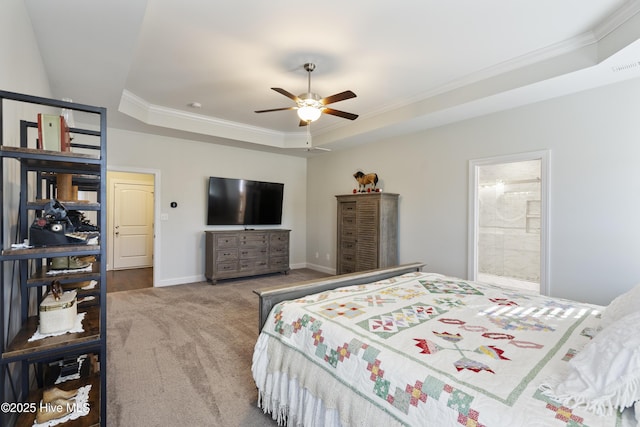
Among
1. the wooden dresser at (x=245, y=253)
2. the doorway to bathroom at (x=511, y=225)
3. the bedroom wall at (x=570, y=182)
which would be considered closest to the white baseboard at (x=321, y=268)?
the wooden dresser at (x=245, y=253)

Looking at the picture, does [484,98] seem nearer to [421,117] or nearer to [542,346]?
[421,117]

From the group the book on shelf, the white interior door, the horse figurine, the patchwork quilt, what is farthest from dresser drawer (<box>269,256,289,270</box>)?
the book on shelf

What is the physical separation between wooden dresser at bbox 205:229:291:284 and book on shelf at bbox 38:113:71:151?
3840 millimetres

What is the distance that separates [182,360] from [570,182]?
427 centimetres

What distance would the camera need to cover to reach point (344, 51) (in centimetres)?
299

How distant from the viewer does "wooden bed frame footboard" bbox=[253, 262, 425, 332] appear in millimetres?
2039

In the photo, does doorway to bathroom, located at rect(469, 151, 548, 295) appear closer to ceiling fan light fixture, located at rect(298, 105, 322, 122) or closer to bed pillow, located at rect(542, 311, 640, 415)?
ceiling fan light fixture, located at rect(298, 105, 322, 122)

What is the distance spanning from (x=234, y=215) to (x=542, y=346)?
5237mm

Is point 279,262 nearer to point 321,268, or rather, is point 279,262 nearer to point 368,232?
point 321,268

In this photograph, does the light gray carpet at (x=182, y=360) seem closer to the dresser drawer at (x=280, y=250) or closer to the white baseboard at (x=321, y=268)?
the dresser drawer at (x=280, y=250)

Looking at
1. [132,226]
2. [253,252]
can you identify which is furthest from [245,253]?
[132,226]

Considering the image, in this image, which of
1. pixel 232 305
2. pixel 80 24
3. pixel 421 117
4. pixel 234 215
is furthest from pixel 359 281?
A: pixel 234 215

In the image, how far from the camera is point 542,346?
1425 mm

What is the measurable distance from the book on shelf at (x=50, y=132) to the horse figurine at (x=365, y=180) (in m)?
4.30
